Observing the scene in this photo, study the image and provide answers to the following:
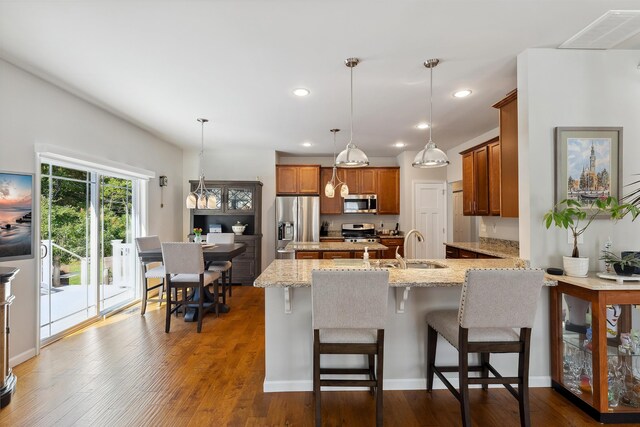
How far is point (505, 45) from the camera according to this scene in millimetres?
2367

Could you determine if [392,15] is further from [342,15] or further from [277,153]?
[277,153]

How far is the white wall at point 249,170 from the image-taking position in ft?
20.2

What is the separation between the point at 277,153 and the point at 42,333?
4455mm

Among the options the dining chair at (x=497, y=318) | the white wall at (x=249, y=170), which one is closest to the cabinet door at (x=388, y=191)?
the white wall at (x=249, y=170)

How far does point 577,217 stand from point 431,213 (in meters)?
3.98

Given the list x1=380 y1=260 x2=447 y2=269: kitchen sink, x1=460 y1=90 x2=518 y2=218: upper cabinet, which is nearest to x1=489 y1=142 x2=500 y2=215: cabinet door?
x1=460 y1=90 x2=518 y2=218: upper cabinet

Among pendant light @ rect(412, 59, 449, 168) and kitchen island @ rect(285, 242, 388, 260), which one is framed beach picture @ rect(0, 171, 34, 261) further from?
pendant light @ rect(412, 59, 449, 168)

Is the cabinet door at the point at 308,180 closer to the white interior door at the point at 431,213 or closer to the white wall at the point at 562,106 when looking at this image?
the white interior door at the point at 431,213

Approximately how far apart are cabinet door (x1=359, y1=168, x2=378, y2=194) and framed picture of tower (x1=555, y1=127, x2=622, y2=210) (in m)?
4.14

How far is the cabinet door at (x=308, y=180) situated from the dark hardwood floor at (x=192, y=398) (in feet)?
11.8

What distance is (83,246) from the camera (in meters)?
3.72

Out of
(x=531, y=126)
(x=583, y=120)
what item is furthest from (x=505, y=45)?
(x=583, y=120)

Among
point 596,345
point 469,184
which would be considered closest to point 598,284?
point 596,345

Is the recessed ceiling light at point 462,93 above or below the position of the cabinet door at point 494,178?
above
